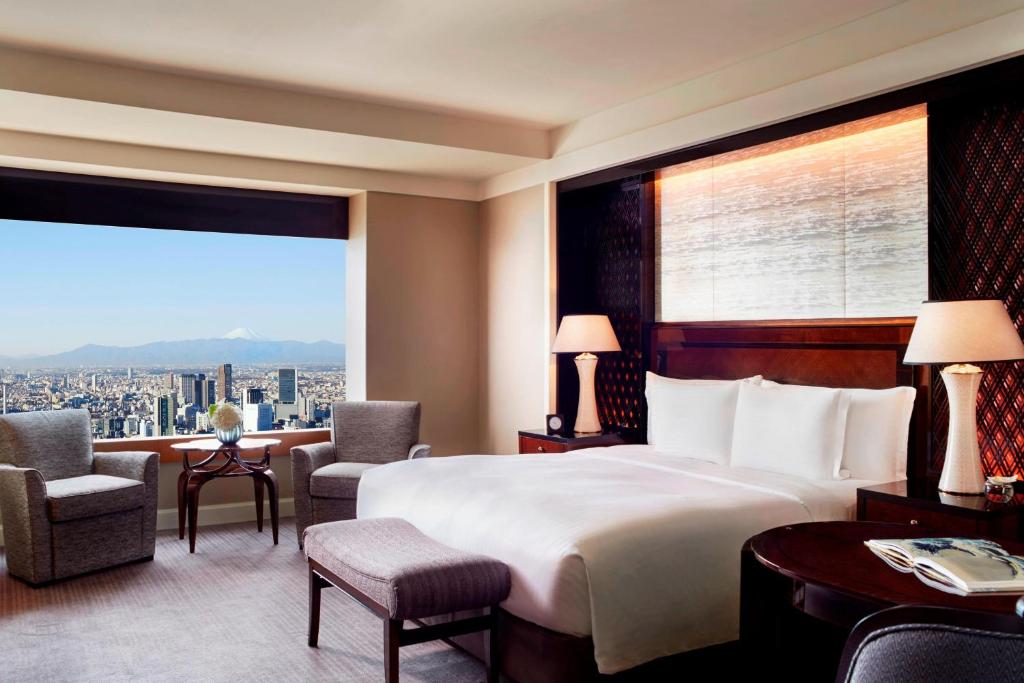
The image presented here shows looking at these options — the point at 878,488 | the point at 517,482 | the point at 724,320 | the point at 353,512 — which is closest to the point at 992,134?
the point at 878,488

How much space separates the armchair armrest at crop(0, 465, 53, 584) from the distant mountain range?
1.60 metres

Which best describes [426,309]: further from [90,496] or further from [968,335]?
[968,335]

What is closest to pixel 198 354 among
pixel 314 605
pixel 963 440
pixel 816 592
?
pixel 314 605

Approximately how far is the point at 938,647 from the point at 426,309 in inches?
216

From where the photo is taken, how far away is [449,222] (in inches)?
257

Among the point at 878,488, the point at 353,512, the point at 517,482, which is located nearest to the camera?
the point at 878,488

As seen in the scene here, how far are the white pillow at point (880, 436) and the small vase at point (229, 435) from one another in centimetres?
348

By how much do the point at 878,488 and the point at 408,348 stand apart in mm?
3761

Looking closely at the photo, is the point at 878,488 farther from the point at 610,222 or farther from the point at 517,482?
the point at 610,222

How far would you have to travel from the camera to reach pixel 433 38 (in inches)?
157

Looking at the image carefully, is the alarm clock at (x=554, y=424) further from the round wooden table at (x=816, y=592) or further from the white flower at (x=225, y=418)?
the round wooden table at (x=816, y=592)

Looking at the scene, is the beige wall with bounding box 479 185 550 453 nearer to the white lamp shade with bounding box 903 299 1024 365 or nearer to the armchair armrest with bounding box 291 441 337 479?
the armchair armrest with bounding box 291 441 337 479

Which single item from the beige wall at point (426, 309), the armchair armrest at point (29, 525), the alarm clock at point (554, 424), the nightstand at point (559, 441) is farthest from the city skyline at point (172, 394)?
the alarm clock at point (554, 424)

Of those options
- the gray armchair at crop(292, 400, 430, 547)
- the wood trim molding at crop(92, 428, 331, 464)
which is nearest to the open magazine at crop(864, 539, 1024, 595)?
the gray armchair at crop(292, 400, 430, 547)
